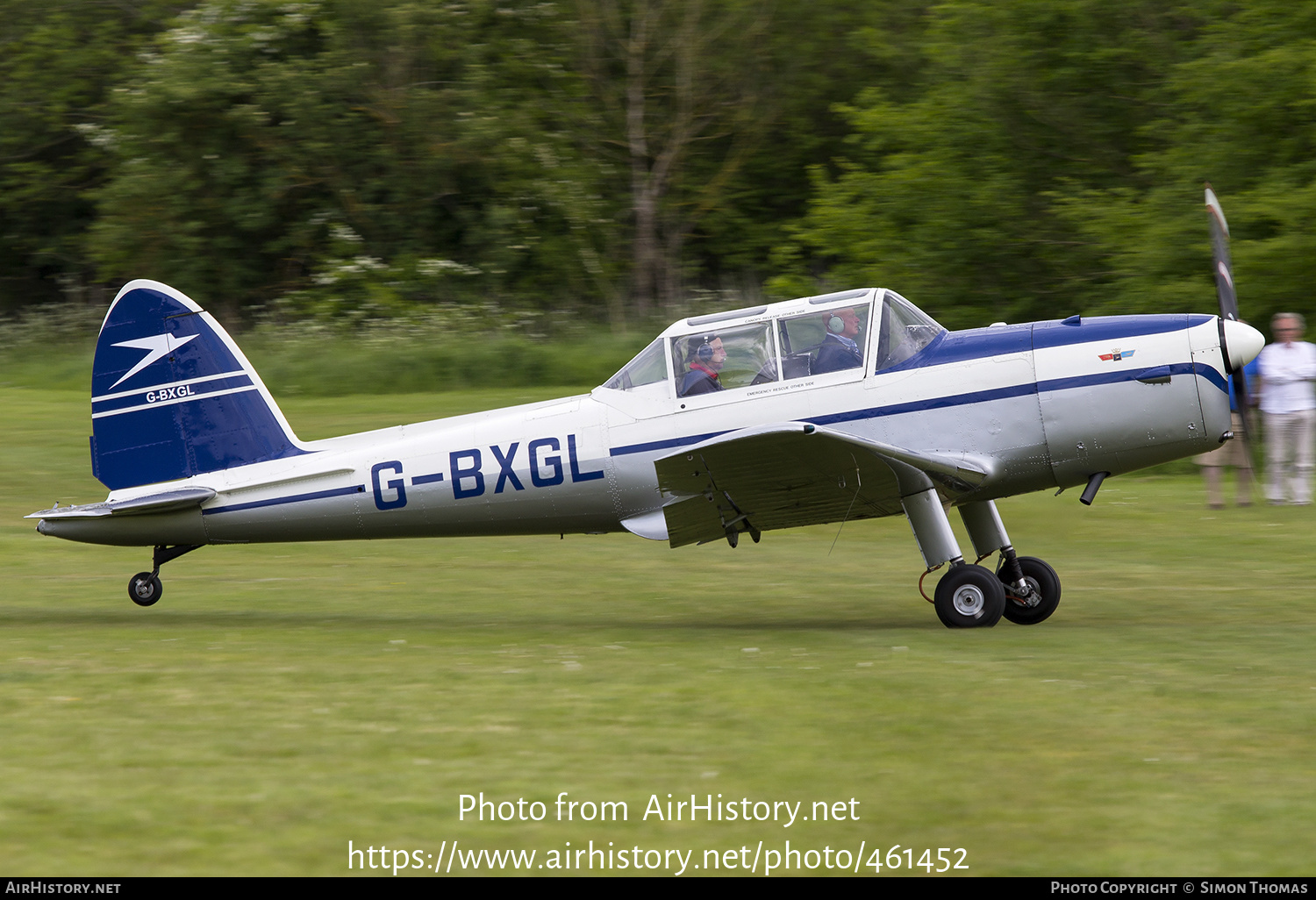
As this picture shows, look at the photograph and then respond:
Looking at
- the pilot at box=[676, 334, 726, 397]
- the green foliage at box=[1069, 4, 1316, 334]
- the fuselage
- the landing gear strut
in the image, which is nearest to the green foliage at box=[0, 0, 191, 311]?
the green foliage at box=[1069, 4, 1316, 334]

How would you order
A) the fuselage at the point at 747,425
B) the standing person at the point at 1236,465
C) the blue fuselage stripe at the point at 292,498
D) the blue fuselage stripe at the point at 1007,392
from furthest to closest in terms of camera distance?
the standing person at the point at 1236,465, the blue fuselage stripe at the point at 292,498, the fuselage at the point at 747,425, the blue fuselage stripe at the point at 1007,392

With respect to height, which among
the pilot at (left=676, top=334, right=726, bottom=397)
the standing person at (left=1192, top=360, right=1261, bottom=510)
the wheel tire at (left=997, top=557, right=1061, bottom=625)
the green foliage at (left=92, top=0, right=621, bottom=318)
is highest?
the green foliage at (left=92, top=0, right=621, bottom=318)

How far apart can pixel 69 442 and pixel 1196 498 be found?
15057 mm

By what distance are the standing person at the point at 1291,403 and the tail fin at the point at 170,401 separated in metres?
9.89

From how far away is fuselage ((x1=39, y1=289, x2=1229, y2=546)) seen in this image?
856cm

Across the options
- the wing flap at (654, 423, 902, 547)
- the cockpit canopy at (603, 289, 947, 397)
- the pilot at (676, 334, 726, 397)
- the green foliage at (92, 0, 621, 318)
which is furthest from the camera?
the green foliage at (92, 0, 621, 318)

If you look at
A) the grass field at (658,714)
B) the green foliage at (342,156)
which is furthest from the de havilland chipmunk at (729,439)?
the green foliage at (342,156)

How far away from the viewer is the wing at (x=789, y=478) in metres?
8.05

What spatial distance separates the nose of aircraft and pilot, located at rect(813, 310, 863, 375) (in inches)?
90.3

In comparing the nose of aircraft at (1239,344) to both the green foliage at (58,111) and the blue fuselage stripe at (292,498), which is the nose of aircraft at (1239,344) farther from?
the green foliage at (58,111)

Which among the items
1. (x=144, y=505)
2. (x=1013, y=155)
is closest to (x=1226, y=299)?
(x=144, y=505)

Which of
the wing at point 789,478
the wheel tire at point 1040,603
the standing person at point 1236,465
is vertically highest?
the wing at point 789,478

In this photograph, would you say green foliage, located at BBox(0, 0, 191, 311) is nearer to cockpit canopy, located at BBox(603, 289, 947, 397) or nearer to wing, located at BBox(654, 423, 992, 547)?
cockpit canopy, located at BBox(603, 289, 947, 397)

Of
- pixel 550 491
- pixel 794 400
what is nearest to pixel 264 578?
pixel 550 491
